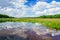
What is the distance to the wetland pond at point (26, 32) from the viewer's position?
2.14 meters

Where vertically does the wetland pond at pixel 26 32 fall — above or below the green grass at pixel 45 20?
→ below

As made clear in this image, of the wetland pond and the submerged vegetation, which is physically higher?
the submerged vegetation

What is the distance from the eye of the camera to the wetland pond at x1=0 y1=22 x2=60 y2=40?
214cm

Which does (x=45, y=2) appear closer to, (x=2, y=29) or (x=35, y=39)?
(x=35, y=39)

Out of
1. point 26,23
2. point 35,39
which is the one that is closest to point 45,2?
point 26,23

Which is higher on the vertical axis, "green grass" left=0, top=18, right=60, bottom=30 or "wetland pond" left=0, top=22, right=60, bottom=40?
"green grass" left=0, top=18, right=60, bottom=30

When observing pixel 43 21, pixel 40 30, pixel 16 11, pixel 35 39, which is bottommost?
pixel 35 39

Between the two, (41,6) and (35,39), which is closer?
(35,39)

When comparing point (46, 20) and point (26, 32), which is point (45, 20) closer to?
point (46, 20)

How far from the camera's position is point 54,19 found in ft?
7.29

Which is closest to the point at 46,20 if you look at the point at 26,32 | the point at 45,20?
the point at 45,20

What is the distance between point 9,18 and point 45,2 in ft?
2.21

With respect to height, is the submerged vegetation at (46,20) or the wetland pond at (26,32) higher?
the submerged vegetation at (46,20)

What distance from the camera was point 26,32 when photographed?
7.11 feet
